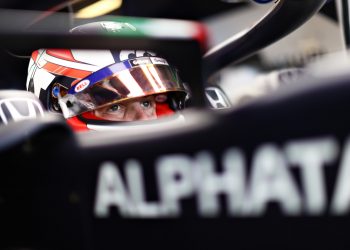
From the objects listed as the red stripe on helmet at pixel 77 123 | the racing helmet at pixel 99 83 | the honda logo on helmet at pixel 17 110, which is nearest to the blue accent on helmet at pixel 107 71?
the racing helmet at pixel 99 83

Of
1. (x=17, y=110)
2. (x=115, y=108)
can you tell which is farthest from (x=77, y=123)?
(x=17, y=110)

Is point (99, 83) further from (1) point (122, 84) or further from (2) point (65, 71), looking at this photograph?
(2) point (65, 71)

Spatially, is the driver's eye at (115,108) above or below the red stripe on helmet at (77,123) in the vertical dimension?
above

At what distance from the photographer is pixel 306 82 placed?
33 cm

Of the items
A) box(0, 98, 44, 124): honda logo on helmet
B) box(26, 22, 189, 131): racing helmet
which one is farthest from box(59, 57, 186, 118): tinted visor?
box(0, 98, 44, 124): honda logo on helmet

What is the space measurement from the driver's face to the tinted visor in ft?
0.16

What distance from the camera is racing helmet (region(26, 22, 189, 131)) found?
1.48 meters

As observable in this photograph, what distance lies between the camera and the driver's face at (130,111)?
154 centimetres

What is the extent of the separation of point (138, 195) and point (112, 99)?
43.1 inches

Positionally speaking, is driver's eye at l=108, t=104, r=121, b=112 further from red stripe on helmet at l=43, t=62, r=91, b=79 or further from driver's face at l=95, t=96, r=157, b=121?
red stripe on helmet at l=43, t=62, r=91, b=79

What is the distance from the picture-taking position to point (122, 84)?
1466 millimetres

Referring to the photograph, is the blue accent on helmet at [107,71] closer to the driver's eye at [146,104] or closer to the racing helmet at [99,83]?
the racing helmet at [99,83]

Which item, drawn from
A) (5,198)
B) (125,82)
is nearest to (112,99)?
(125,82)

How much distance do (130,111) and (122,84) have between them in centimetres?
11
